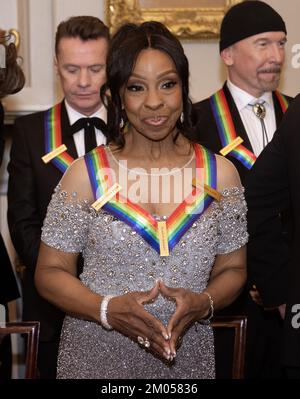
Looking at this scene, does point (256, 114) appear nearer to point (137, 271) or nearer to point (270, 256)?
point (270, 256)

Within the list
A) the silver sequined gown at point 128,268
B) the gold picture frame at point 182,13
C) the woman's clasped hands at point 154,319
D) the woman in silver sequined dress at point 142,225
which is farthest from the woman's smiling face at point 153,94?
the gold picture frame at point 182,13

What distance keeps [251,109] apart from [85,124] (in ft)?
2.23

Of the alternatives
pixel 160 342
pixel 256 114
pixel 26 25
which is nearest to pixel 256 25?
pixel 256 114

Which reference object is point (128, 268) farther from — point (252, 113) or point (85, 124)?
point (252, 113)

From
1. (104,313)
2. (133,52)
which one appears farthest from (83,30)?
(104,313)

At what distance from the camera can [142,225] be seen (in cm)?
226

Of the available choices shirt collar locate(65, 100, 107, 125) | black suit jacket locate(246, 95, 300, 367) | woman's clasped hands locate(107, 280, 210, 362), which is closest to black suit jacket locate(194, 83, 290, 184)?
shirt collar locate(65, 100, 107, 125)

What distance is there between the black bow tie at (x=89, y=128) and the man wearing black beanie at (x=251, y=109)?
365 millimetres

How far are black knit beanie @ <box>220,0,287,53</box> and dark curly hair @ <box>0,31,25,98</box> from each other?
87 centimetres

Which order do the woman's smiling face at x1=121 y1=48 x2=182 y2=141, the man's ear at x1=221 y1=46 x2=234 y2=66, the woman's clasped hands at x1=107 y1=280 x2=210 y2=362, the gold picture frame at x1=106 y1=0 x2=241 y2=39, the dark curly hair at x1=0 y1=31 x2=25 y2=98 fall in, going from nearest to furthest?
the woman's clasped hands at x1=107 y1=280 x2=210 y2=362
the woman's smiling face at x1=121 y1=48 x2=182 y2=141
the dark curly hair at x1=0 y1=31 x2=25 y2=98
the man's ear at x1=221 y1=46 x2=234 y2=66
the gold picture frame at x1=106 y1=0 x2=241 y2=39

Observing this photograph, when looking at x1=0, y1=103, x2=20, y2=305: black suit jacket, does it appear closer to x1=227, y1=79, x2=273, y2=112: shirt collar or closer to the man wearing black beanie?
the man wearing black beanie

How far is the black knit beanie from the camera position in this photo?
346 cm

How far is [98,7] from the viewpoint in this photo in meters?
4.15

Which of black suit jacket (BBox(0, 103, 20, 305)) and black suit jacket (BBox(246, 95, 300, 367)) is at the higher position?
black suit jacket (BBox(246, 95, 300, 367))
